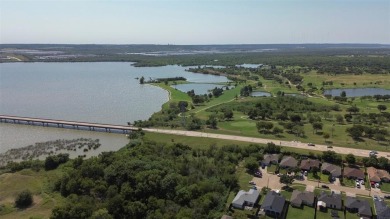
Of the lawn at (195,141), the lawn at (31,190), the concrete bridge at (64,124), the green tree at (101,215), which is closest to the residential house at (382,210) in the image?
the lawn at (195,141)

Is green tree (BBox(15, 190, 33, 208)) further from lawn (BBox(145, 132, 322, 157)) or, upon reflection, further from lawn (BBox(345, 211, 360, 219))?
lawn (BBox(345, 211, 360, 219))

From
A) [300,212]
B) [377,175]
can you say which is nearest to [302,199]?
[300,212]

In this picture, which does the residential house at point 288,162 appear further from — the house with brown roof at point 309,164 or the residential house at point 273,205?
the residential house at point 273,205

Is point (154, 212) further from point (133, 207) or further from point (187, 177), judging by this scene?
point (187, 177)

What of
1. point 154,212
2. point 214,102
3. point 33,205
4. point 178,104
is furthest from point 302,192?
point 214,102

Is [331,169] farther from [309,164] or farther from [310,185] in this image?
[310,185]

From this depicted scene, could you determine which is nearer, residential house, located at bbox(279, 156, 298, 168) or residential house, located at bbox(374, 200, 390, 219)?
residential house, located at bbox(374, 200, 390, 219)

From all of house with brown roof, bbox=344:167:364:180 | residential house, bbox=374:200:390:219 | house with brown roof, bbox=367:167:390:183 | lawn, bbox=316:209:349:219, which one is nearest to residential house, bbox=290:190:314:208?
lawn, bbox=316:209:349:219
